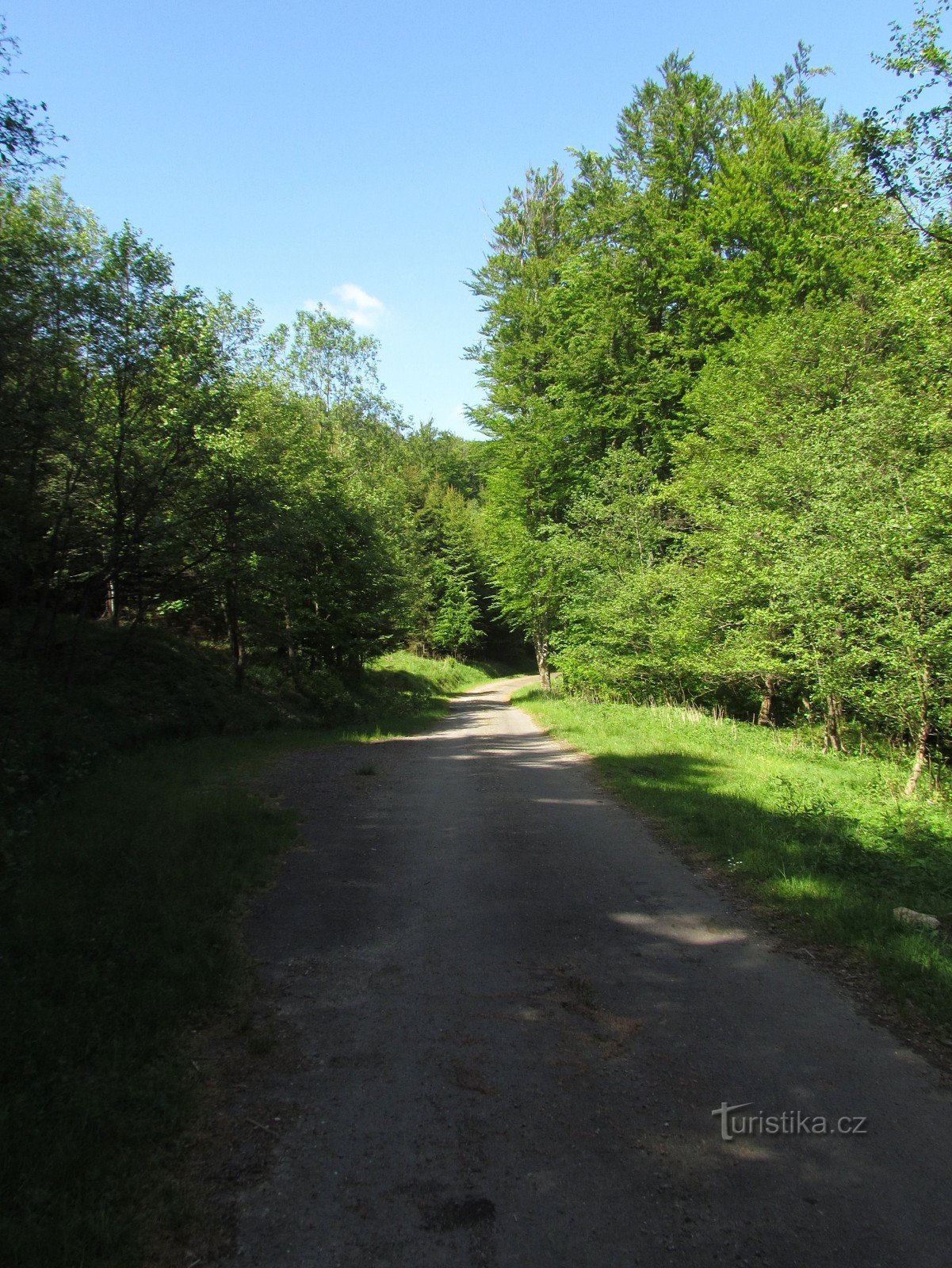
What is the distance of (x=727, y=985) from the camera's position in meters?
4.80

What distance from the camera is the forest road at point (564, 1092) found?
2744 mm

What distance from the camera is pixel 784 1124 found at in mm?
3383

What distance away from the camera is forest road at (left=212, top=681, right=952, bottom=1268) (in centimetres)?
274

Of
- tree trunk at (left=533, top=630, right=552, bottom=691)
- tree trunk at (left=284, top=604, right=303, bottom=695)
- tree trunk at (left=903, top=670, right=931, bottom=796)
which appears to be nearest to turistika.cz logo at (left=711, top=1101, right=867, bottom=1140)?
tree trunk at (left=903, top=670, right=931, bottom=796)

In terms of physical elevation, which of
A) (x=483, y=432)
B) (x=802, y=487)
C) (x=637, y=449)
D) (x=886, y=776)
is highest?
(x=483, y=432)

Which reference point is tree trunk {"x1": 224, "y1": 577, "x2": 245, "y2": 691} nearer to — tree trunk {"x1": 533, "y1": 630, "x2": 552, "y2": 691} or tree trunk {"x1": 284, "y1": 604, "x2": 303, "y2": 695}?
tree trunk {"x1": 284, "y1": 604, "x2": 303, "y2": 695}

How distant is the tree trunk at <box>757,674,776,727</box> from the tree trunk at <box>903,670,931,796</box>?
20.1 ft

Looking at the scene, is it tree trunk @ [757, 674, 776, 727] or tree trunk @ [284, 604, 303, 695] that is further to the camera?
tree trunk @ [284, 604, 303, 695]

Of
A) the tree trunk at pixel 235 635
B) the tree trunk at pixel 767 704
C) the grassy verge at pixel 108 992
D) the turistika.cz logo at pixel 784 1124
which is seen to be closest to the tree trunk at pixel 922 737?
the tree trunk at pixel 767 704

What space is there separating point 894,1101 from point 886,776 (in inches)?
420

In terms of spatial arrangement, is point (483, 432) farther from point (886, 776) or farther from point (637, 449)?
point (886, 776)

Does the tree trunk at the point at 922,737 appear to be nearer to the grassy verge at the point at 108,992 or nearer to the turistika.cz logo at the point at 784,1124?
the turistika.cz logo at the point at 784,1124

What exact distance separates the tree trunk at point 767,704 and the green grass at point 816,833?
332 cm

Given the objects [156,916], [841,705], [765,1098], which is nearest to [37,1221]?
[156,916]
